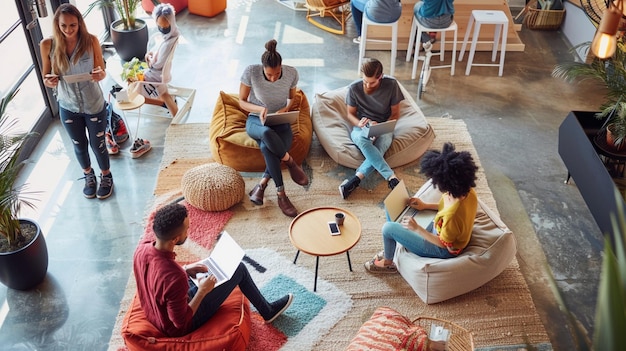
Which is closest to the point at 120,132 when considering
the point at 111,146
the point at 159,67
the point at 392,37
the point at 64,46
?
the point at 111,146

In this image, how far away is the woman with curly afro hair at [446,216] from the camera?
377cm


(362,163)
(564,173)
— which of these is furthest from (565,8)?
(362,163)

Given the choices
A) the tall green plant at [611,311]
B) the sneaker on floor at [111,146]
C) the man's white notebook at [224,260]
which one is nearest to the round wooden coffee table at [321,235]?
the man's white notebook at [224,260]

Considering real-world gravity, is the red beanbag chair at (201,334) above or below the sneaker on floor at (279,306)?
above

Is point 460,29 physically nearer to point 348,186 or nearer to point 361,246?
point 348,186

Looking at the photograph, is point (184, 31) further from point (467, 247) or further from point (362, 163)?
point (467, 247)

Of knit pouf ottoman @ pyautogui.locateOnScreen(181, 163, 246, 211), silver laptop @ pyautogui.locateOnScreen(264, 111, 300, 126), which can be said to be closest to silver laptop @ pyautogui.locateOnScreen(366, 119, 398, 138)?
silver laptop @ pyautogui.locateOnScreen(264, 111, 300, 126)

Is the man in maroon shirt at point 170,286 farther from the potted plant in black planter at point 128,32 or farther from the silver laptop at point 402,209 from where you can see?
the potted plant in black planter at point 128,32

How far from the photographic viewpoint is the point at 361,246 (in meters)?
4.73

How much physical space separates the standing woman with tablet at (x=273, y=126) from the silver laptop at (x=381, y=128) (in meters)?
0.68

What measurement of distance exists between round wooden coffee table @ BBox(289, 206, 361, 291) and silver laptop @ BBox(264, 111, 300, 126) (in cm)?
101

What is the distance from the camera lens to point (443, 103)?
265 inches

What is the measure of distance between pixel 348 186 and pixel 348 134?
0.66 metres

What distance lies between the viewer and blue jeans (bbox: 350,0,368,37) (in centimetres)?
729
